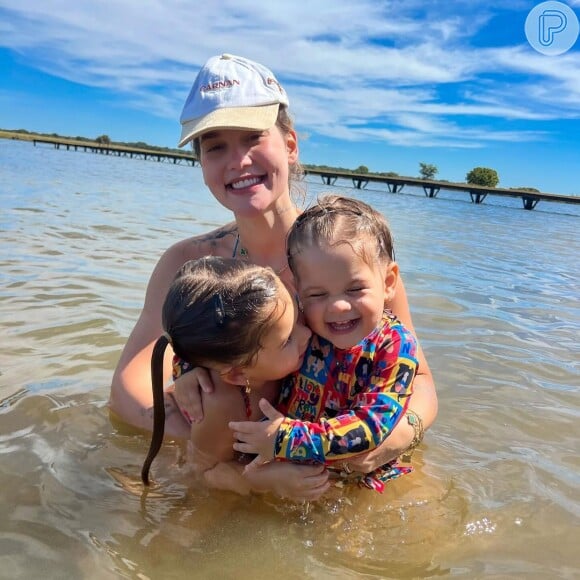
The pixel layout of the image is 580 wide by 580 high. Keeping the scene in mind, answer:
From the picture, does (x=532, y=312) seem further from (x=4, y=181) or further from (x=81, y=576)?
(x=4, y=181)

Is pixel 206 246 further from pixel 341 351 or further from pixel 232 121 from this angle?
pixel 341 351

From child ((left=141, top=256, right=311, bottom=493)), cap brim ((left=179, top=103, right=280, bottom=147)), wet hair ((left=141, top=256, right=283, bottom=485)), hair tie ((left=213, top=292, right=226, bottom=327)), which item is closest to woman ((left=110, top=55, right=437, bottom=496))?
cap brim ((left=179, top=103, right=280, bottom=147))

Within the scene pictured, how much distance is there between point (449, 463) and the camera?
2.99 meters

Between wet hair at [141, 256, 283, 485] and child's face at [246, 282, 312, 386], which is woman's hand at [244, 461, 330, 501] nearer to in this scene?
child's face at [246, 282, 312, 386]

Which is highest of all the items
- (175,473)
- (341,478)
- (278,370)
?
(278,370)

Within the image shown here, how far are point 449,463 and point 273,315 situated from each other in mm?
1525

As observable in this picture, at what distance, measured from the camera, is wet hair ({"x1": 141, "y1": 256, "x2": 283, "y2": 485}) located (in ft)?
6.42

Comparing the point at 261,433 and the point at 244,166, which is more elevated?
the point at 244,166

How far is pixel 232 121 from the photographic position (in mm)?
2531

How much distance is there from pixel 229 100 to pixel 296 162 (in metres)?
0.72

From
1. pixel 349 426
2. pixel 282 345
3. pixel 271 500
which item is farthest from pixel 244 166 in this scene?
pixel 271 500

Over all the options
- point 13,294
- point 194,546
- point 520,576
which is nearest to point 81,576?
point 194,546

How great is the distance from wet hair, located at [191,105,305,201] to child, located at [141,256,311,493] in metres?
1.05

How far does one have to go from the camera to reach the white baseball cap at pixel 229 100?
2561 millimetres
